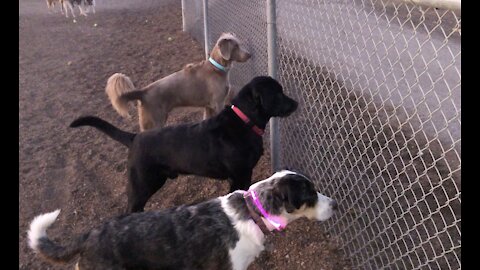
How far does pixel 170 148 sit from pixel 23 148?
279cm

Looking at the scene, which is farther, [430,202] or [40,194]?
[40,194]

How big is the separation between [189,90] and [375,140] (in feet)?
7.79

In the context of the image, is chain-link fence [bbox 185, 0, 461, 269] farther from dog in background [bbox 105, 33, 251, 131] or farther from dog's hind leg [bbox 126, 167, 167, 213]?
dog's hind leg [bbox 126, 167, 167, 213]

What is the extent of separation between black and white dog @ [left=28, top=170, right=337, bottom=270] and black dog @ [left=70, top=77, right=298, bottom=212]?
84 cm

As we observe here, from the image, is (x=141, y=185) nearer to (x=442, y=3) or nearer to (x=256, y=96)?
(x=256, y=96)

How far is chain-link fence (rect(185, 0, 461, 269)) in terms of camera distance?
267 centimetres

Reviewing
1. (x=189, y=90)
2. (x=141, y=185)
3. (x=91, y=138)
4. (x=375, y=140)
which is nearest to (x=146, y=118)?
(x=189, y=90)

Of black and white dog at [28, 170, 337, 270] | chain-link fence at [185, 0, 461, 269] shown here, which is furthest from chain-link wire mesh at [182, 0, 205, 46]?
black and white dog at [28, 170, 337, 270]

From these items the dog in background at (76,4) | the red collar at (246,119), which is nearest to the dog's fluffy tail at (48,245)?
the red collar at (246,119)

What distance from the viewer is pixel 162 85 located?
517 cm

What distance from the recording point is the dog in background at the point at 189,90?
5020mm

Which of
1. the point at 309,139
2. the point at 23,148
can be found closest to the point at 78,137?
the point at 23,148

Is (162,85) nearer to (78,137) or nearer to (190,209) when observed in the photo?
(78,137)

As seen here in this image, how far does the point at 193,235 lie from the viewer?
2.67 metres
